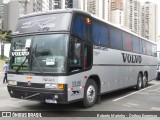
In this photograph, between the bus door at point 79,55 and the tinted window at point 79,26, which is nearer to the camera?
the bus door at point 79,55

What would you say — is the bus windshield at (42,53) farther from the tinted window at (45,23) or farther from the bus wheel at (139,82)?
the bus wheel at (139,82)

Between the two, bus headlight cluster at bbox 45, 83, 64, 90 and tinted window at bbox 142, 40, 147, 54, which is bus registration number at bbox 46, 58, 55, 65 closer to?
bus headlight cluster at bbox 45, 83, 64, 90

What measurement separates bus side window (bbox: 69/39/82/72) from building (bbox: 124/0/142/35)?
1621 inches

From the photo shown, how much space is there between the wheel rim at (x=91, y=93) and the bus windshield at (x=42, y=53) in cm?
173

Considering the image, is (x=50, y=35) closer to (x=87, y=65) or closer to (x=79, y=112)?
(x=87, y=65)

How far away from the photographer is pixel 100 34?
31.6 feet

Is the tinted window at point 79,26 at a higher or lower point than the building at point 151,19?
lower

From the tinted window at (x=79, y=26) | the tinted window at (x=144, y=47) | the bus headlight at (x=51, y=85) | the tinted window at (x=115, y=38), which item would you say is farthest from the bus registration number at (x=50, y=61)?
the tinted window at (x=144, y=47)

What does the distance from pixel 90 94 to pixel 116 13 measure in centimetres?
3820

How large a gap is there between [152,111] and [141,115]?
→ 0.85 meters

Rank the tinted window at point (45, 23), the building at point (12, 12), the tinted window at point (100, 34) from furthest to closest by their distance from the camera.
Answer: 1. the building at point (12, 12)
2. the tinted window at point (100, 34)
3. the tinted window at point (45, 23)

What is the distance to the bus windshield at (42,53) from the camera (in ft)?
24.1

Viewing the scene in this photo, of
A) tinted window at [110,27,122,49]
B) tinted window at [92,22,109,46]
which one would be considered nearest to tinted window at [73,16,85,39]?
tinted window at [92,22,109,46]

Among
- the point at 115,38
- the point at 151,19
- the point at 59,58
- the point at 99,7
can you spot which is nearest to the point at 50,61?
the point at 59,58
